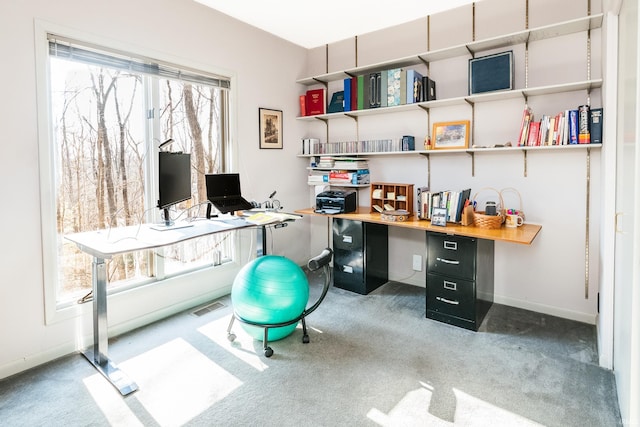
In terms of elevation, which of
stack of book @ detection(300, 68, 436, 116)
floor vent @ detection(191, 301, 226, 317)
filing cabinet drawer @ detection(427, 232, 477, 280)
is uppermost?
stack of book @ detection(300, 68, 436, 116)

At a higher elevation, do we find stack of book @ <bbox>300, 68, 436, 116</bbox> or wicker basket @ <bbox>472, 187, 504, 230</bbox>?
stack of book @ <bbox>300, 68, 436, 116</bbox>

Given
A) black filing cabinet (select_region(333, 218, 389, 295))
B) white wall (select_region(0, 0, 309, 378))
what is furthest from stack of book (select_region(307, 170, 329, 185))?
black filing cabinet (select_region(333, 218, 389, 295))

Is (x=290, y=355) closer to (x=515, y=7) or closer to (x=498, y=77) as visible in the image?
(x=498, y=77)

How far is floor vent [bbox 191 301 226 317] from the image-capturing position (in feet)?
10.6

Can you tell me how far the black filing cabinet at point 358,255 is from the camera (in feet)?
12.0

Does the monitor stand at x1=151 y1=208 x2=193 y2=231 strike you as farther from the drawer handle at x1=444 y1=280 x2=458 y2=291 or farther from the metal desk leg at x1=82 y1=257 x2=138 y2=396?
the drawer handle at x1=444 y1=280 x2=458 y2=291

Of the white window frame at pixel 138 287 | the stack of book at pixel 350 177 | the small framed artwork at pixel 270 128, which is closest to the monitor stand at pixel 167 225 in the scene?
the white window frame at pixel 138 287

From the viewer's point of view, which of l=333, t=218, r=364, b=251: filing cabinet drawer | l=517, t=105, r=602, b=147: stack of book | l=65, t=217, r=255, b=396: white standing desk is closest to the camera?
l=65, t=217, r=255, b=396: white standing desk

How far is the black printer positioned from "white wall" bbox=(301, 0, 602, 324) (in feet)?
1.87

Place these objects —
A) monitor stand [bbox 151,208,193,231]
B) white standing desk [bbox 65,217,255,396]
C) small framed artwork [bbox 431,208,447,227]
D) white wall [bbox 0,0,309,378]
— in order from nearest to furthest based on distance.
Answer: white standing desk [bbox 65,217,255,396], white wall [bbox 0,0,309,378], monitor stand [bbox 151,208,193,231], small framed artwork [bbox 431,208,447,227]

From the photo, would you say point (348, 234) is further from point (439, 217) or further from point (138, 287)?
point (138, 287)

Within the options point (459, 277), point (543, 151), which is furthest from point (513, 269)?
point (543, 151)

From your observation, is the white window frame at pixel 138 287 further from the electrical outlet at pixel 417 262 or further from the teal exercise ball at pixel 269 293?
the electrical outlet at pixel 417 262

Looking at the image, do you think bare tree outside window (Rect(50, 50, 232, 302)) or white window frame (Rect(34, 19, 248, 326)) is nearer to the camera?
white window frame (Rect(34, 19, 248, 326))
